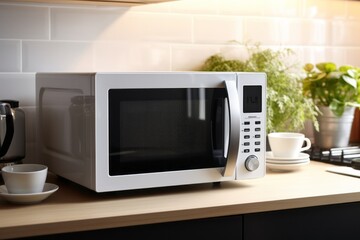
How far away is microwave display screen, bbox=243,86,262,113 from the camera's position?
1559 mm

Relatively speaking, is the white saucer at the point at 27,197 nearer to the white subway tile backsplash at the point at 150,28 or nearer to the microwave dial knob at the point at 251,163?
the microwave dial knob at the point at 251,163

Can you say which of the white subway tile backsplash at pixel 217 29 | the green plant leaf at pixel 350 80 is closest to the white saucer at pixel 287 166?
the green plant leaf at pixel 350 80

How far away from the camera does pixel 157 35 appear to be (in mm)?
1990

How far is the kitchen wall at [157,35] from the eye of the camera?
180cm

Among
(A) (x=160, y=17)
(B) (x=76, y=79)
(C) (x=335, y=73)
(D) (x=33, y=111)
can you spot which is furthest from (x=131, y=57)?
(C) (x=335, y=73)

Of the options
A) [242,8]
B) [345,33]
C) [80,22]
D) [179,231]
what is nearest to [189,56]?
[242,8]

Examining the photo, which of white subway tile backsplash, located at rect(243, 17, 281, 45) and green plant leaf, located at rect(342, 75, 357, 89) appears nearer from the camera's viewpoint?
green plant leaf, located at rect(342, 75, 357, 89)

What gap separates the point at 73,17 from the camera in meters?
1.85

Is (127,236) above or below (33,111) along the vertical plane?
below

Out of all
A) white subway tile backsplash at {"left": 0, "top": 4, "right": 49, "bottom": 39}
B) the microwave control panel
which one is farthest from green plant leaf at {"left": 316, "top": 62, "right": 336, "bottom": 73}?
white subway tile backsplash at {"left": 0, "top": 4, "right": 49, "bottom": 39}

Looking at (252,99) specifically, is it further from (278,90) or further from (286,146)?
(278,90)

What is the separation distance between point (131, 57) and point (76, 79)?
53cm

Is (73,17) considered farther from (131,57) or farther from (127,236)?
(127,236)

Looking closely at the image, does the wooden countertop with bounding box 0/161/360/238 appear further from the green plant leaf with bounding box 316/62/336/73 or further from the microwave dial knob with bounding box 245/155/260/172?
the green plant leaf with bounding box 316/62/336/73
